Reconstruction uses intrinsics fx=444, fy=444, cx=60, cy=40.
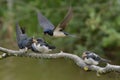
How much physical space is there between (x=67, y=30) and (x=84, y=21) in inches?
22.0

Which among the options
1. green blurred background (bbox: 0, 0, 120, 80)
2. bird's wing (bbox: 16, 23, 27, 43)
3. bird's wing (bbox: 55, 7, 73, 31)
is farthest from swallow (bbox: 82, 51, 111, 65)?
green blurred background (bbox: 0, 0, 120, 80)

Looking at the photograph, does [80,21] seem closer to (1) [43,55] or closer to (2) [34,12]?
(2) [34,12]

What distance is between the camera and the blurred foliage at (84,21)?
35.2 feet

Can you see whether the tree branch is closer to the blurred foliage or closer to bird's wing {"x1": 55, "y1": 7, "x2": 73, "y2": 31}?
bird's wing {"x1": 55, "y1": 7, "x2": 73, "y2": 31}

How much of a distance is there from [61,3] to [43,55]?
24.6 feet

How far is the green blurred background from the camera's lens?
9.46 meters

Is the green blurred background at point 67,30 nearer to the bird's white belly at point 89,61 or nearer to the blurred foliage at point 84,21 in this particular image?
the blurred foliage at point 84,21

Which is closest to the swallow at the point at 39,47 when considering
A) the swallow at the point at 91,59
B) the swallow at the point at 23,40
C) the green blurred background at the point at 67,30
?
the swallow at the point at 23,40

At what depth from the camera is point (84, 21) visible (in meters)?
11.5

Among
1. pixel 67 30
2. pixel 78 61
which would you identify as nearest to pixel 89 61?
pixel 78 61

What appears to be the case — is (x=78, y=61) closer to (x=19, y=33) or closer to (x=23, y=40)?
(x=23, y=40)

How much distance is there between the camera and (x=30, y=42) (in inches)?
186

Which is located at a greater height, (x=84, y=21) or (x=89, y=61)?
(x=89, y=61)

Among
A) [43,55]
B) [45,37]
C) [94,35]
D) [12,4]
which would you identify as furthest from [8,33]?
[43,55]
